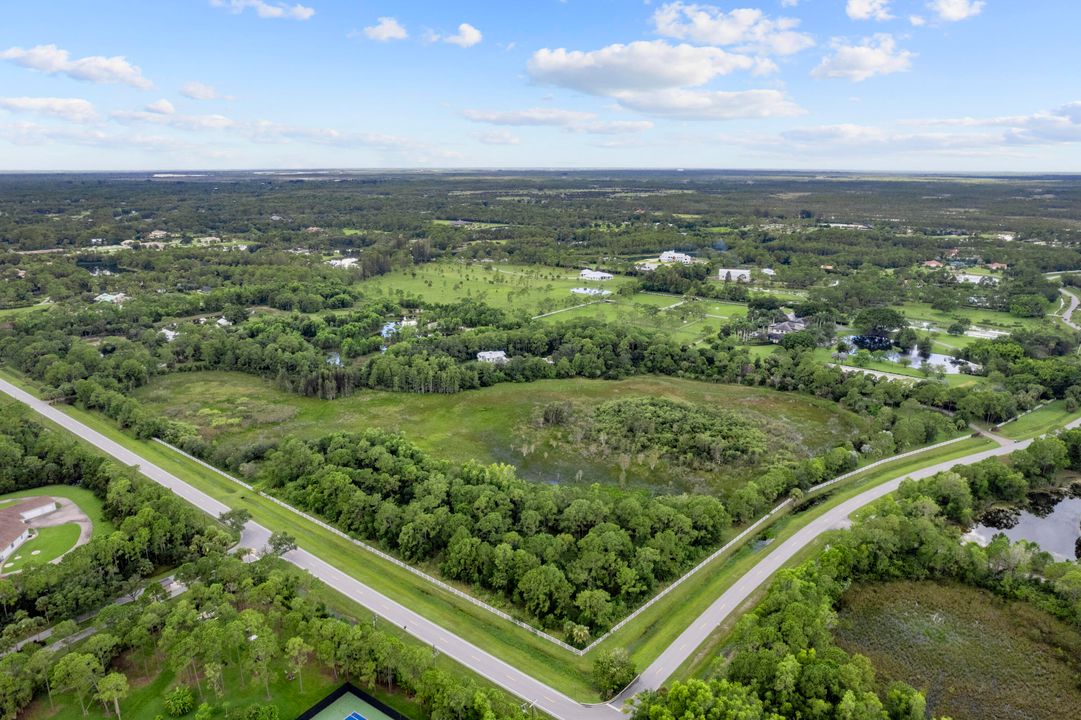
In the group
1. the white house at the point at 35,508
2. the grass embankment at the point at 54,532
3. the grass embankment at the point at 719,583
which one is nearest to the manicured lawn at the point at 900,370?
the grass embankment at the point at 719,583

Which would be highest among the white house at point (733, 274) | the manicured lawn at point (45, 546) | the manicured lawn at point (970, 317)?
the white house at point (733, 274)

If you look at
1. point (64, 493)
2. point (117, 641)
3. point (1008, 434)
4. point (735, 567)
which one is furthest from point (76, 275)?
point (1008, 434)

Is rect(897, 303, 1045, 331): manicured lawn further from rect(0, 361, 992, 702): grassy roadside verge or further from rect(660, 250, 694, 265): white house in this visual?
rect(0, 361, 992, 702): grassy roadside verge

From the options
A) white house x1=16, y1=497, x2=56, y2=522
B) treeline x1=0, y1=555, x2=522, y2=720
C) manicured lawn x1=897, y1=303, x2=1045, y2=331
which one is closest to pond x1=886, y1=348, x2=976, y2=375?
manicured lawn x1=897, y1=303, x2=1045, y2=331

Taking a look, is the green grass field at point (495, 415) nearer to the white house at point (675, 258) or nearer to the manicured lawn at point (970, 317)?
the manicured lawn at point (970, 317)

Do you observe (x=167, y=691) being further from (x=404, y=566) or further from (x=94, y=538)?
(x=94, y=538)

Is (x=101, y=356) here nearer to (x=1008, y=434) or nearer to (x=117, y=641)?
(x=117, y=641)
